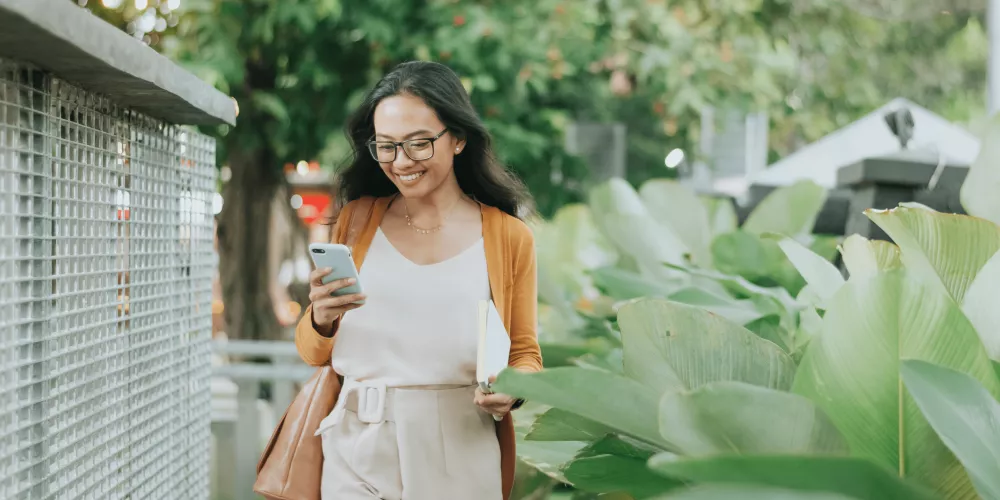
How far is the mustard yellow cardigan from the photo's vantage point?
1.72m

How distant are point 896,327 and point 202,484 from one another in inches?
62.0

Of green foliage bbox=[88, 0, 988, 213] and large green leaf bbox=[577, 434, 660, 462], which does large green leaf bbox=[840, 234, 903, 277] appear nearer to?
large green leaf bbox=[577, 434, 660, 462]

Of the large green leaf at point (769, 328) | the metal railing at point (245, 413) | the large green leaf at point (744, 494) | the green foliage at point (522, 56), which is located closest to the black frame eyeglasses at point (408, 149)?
the large green leaf at point (769, 328)

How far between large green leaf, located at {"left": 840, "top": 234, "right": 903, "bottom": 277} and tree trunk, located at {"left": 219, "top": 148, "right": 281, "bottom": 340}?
19.8 feet

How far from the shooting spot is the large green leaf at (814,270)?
3.88 ft

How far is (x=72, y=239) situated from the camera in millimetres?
1303

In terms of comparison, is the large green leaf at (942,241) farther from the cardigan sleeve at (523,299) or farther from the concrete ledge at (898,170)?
the concrete ledge at (898,170)

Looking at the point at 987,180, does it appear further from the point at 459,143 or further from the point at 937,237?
the point at 459,143

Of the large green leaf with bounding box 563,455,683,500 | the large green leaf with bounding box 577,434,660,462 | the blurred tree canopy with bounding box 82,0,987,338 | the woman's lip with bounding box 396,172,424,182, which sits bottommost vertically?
the large green leaf with bounding box 563,455,683,500

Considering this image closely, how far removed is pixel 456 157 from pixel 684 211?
105 cm

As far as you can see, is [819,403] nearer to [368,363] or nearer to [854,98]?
[368,363]

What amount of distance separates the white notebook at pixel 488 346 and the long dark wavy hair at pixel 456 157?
360 mm

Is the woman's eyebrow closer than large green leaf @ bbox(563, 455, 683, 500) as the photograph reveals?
No

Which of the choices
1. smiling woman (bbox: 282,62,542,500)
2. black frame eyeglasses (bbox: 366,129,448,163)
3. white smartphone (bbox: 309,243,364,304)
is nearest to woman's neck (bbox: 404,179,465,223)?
smiling woman (bbox: 282,62,542,500)
